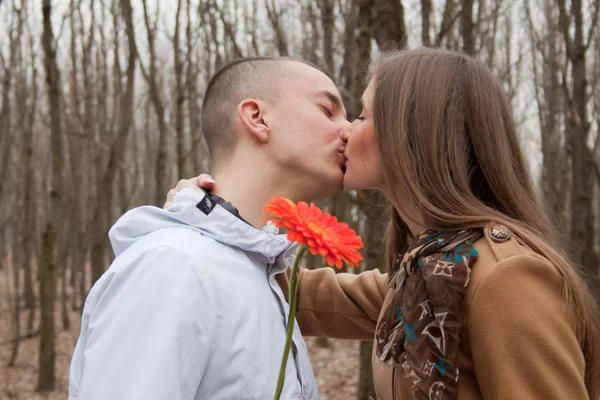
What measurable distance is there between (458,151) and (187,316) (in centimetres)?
90

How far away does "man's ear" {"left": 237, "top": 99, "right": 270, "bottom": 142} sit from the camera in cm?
207

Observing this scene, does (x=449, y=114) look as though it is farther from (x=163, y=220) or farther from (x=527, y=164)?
(x=163, y=220)

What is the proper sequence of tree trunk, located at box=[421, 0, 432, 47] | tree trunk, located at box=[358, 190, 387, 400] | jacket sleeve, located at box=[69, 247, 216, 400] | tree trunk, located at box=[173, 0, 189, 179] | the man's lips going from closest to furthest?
jacket sleeve, located at box=[69, 247, 216, 400] → the man's lips → tree trunk, located at box=[358, 190, 387, 400] → tree trunk, located at box=[421, 0, 432, 47] → tree trunk, located at box=[173, 0, 189, 179]

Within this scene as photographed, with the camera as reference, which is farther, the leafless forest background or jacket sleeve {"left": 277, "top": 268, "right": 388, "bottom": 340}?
the leafless forest background

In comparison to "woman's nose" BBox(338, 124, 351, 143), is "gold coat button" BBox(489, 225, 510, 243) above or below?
below

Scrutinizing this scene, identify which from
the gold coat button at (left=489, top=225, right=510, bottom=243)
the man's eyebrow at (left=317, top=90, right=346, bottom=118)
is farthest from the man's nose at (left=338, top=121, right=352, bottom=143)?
the gold coat button at (left=489, top=225, right=510, bottom=243)

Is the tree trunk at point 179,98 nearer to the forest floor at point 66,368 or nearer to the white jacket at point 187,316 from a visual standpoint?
the forest floor at point 66,368

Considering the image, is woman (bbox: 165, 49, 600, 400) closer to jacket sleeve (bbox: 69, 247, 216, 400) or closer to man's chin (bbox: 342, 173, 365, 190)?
man's chin (bbox: 342, 173, 365, 190)

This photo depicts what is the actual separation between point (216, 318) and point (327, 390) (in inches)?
261

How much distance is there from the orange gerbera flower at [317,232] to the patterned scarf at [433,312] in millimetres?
320

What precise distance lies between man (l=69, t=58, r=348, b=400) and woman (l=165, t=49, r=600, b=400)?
0.23 m

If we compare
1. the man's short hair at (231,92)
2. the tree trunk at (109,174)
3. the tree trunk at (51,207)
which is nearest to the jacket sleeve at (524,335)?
the man's short hair at (231,92)

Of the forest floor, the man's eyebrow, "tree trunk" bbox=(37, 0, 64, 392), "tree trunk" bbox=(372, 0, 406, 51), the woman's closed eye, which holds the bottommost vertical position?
the forest floor

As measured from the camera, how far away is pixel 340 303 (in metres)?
2.43
